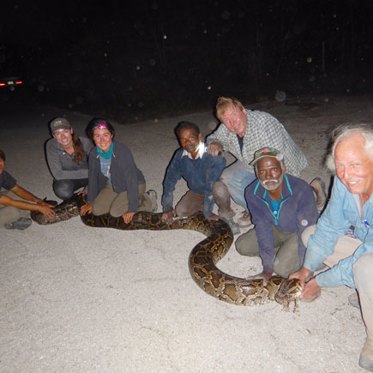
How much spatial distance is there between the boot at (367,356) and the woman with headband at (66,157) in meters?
4.88

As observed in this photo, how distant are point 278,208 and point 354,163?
136 cm

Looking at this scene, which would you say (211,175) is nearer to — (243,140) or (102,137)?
(243,140)

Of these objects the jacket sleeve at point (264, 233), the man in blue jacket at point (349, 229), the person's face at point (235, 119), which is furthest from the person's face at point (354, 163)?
the person's face at point (235, 119)

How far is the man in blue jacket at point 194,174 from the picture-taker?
476cm

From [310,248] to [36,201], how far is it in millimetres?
4605

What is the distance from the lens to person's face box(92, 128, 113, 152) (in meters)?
4.88

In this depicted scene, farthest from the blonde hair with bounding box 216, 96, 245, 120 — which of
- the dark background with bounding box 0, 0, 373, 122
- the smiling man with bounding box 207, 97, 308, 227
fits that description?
the dark background with bounding box 0, 0, 373, 122

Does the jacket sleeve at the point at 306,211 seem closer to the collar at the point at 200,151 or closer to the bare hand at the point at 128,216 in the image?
the collar at the point at 200,151

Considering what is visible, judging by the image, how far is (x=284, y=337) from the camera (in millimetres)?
3156

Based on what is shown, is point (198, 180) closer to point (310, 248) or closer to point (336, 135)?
point (310, 248)

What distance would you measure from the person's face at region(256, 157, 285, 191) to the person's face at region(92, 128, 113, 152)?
2316 mm

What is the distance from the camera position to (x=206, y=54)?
77.2 ft

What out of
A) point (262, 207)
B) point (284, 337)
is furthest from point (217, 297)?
point (262, 207)

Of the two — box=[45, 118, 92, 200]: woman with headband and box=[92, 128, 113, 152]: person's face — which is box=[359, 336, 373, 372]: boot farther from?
box=[45, 118, 92, 200]: woman with headband
